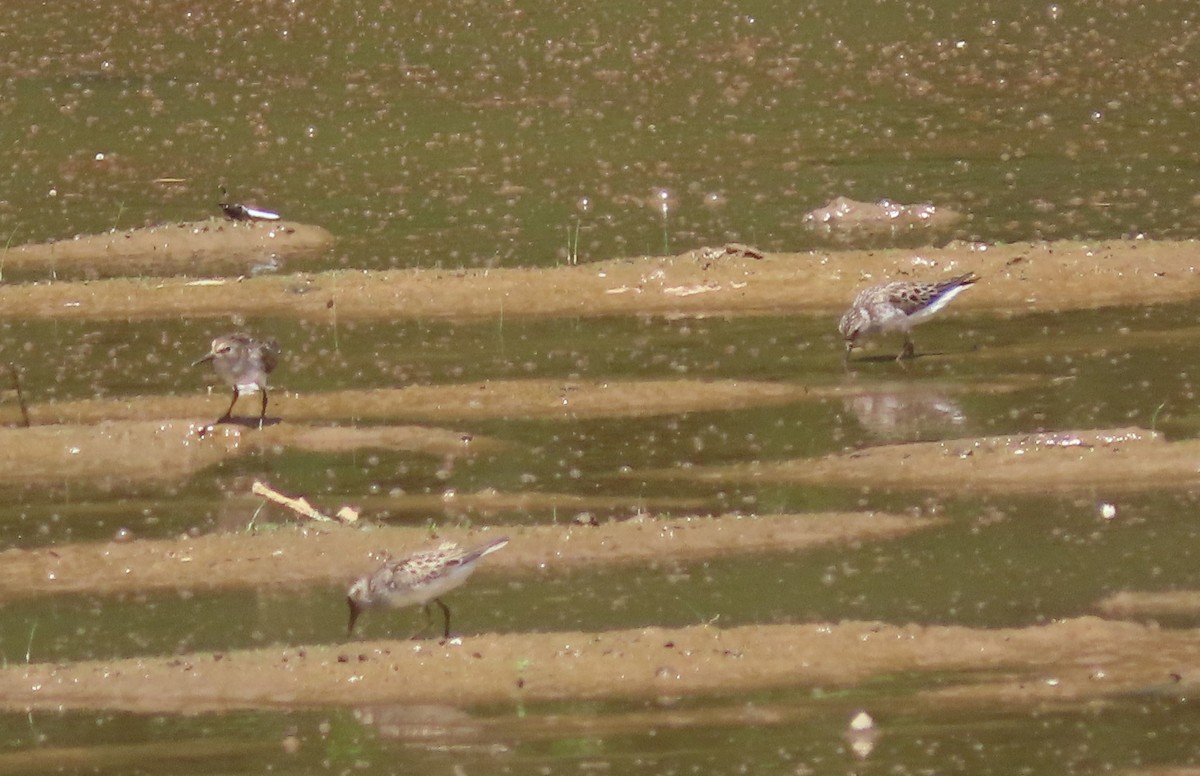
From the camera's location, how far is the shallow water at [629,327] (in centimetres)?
995

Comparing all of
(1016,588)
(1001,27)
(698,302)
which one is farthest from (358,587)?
(1001,27)

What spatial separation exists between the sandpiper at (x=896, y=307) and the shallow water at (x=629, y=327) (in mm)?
294

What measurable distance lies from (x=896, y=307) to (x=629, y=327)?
101 inches

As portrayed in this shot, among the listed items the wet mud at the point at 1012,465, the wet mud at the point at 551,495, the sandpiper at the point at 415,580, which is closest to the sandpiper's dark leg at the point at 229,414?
the wet mud at the point at 551,495

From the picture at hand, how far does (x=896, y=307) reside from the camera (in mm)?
16656

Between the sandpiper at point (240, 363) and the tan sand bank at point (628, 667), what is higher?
the sandpiper at point (240, 363)

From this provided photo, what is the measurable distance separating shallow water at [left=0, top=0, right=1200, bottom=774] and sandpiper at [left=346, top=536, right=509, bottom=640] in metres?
0.34

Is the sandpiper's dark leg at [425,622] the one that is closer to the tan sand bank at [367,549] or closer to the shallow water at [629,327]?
the shallow water at [629,327]

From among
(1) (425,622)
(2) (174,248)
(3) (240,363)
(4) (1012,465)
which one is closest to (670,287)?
(3) (240,363)

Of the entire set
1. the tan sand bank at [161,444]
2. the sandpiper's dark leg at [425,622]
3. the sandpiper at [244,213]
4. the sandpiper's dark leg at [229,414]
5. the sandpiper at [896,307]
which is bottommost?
the sandpiper's dark leg at [425,622]

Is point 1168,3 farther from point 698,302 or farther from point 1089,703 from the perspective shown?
point 1089,703

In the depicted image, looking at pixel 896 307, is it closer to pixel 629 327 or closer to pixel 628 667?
pixel 629 327

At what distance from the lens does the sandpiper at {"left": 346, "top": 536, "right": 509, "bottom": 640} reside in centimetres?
1095

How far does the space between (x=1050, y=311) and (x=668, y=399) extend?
3.91 metres
